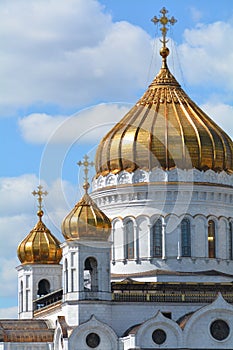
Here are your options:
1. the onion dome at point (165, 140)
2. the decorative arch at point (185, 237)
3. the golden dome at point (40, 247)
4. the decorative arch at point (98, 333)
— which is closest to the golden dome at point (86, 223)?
the decorative arch at point (98, 333)

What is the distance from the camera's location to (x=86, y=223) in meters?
65.4

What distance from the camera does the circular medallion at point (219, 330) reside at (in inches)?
2549

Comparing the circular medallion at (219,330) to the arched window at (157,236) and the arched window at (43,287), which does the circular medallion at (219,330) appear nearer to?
the arched window at (157,236)

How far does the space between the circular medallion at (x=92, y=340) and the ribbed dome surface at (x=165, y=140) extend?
9740 mm

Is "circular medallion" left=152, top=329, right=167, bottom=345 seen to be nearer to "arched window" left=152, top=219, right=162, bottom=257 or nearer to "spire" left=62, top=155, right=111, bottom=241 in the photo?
"spire" left=62, top=155, right=111, bottom=241

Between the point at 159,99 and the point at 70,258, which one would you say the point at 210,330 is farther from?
the point at 159,99

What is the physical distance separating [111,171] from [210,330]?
35.1 ft

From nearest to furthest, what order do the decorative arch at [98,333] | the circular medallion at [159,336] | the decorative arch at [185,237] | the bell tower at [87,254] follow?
the circular medallion at [159,336], the decorative arch at [98,333], the bell tower at [87,254], the decorative arch at [185,237]

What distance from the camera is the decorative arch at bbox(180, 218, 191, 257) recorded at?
2756 inches

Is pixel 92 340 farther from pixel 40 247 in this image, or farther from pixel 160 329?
pixel 40 247

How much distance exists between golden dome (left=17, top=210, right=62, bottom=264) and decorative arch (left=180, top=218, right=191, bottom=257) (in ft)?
30.6

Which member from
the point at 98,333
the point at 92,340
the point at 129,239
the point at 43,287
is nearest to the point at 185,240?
the point at 129,239

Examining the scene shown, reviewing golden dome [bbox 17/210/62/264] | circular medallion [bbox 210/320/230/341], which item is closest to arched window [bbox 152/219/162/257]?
circular medallion [bbox 210/320/230/341]

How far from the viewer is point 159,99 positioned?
7319 cm
